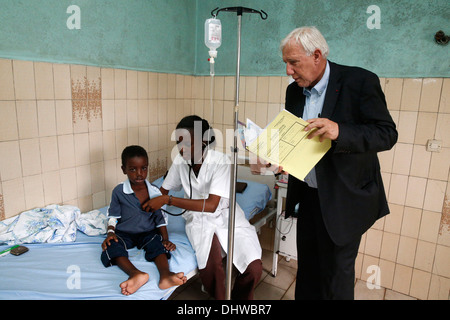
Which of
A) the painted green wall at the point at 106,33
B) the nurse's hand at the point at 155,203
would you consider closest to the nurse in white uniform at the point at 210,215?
the nurse's hand at the point at 155,203

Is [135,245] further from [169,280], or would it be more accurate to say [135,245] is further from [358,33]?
[358,33]

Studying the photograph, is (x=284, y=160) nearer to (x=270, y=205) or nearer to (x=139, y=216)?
(x=139, y=216)

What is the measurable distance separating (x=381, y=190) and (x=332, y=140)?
420 mm

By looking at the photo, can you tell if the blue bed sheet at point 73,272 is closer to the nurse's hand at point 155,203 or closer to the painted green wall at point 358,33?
the nurse's hand at point 155,203

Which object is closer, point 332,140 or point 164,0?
point 332,140

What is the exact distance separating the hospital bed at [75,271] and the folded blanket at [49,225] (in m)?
0.03

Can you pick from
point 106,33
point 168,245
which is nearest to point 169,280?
point 168,245

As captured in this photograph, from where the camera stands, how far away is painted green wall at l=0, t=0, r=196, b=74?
1632 mm

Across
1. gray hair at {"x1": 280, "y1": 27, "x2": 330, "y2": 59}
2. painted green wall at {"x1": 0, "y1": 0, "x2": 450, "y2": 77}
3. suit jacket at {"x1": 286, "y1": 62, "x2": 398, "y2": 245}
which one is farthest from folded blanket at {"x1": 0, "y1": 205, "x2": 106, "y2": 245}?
gray hair at {"x1": 280, "y1": 27, "x2": 330, "y2": 59}

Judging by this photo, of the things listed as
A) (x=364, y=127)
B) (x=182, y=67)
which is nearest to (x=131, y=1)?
(x=182, y=67)

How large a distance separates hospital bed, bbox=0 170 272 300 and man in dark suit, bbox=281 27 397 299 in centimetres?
72

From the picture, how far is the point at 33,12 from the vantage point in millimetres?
1661

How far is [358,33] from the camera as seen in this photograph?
2.13 m

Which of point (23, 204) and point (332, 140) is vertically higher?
point (332, 140)
